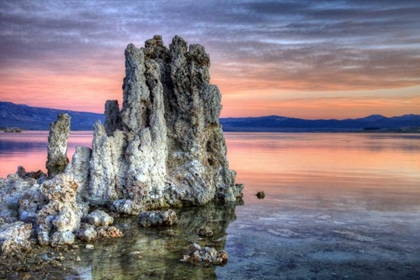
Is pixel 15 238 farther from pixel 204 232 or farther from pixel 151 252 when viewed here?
pixel 204 232

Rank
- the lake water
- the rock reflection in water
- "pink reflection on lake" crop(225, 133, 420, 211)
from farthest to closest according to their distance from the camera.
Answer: "pink reflection on lake" crop(225, 133, 420, 211)
the lake water
the rock reflection in water

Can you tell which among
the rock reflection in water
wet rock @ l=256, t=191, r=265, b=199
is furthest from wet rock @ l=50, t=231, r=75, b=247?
wet rock @ l=256, t=191, r=265, b=199

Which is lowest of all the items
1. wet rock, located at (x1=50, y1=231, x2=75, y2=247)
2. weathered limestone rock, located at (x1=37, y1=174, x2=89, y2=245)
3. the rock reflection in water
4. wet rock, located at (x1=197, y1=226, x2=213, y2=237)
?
the rock reflection in water

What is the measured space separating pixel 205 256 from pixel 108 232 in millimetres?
4549

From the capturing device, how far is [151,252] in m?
14.3

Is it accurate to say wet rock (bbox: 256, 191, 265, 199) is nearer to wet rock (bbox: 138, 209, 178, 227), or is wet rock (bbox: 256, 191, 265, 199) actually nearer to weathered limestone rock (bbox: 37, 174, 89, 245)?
wet rock (bbox: 138, 209, 178, 227)

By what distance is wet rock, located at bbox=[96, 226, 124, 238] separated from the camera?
15875mm

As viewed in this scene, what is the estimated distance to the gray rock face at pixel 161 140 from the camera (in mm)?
21594

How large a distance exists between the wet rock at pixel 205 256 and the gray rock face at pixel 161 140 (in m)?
7.20

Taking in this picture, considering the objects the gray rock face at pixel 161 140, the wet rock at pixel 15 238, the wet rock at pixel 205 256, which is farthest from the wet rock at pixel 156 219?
the wet rock at pixel 15 238

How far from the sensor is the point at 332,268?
13.2 m

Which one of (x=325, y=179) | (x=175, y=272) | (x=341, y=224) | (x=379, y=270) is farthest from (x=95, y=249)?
(x=325, y=179)

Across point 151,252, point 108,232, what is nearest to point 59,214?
point 108,232

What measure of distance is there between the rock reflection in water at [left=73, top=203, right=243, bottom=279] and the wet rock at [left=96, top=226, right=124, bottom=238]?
0.31 m
